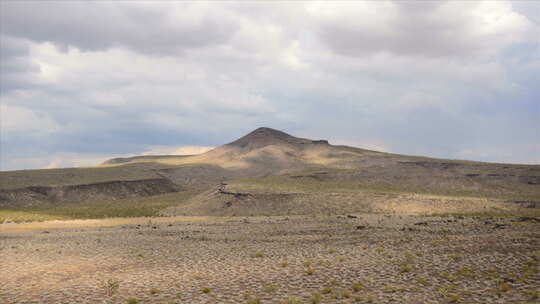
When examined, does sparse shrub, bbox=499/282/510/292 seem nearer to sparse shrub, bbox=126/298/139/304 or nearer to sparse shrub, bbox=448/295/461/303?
sparse shrub, bbox=448/295/461/303

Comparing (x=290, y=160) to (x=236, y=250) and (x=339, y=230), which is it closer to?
(x=339, y=230)

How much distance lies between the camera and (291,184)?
86.9 meters

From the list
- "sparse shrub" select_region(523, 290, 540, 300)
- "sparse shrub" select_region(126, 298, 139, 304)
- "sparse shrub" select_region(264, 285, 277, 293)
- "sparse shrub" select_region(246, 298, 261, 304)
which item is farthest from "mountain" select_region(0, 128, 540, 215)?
"sparse shrub" select_region(126, 298, 139, 304)

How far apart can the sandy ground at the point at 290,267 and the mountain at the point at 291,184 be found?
84.1ft

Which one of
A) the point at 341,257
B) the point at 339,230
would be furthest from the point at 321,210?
the point at 341,257

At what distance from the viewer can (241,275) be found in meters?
22.7

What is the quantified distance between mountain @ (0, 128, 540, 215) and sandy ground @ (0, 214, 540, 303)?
25.6 metres

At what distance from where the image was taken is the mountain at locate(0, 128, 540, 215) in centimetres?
6712

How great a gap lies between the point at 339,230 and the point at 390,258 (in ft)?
52.8

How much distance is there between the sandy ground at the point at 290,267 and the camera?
18.5 meters


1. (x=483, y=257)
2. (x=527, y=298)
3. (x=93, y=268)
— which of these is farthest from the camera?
(x=93, y=268)

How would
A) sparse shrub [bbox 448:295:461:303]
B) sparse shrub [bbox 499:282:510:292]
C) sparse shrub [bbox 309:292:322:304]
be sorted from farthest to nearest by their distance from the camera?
sparse shrub [bbox 499:282:510:292] → sparse shrub [bbox 309:292:322:304] → sparse shrub [bbox 448:295:461:303]

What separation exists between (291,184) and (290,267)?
62.9 m

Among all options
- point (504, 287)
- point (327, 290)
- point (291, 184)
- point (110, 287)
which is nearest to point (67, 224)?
point (291, 184)
